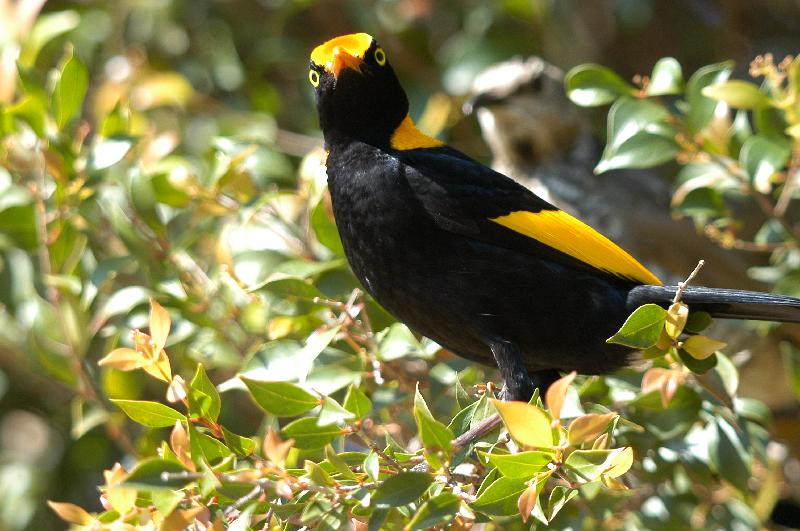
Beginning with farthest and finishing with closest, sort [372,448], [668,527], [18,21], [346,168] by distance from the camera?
[18,21] → [668,527] → [346,168] → [372,448]

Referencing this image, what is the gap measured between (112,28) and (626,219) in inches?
104

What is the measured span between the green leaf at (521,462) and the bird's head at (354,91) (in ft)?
3.64

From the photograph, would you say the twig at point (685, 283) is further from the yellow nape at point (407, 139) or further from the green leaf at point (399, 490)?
the yellow nape at point (407, 139)

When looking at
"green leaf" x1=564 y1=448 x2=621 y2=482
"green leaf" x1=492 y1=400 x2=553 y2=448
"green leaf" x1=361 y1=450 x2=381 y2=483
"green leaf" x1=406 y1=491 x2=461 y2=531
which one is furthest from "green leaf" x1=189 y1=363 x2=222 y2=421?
"green leaf" x1=564 y1=448 x2=621 y2=482

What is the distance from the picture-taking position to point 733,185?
2.91 meters

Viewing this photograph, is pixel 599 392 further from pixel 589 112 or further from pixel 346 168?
pixel 589 112

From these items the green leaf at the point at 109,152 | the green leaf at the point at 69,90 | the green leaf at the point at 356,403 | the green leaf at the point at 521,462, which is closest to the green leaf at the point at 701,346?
the green leaf at the point at 521,462

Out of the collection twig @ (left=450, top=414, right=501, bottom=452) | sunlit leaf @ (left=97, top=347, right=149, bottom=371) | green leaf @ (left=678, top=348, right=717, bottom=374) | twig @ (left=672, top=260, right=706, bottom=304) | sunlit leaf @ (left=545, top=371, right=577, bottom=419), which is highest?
twig @ (left=672, top=260, right=706, bottom=304)

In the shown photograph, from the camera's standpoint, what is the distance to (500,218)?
262cm

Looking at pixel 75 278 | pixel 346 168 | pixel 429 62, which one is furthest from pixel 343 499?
pixel 429 62

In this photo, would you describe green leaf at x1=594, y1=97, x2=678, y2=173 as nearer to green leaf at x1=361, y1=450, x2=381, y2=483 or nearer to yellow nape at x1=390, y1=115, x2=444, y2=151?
yellow nape at x1=390, y1=115, x2=444, y2=151

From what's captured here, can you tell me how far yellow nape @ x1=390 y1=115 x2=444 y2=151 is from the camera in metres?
2.78

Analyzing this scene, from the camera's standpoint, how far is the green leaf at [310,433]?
207cm

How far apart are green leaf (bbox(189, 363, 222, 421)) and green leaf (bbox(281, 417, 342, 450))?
16cm
